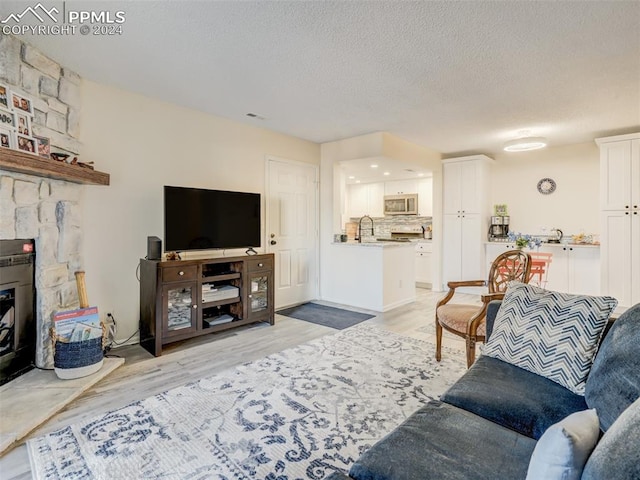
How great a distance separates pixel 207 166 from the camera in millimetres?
3959

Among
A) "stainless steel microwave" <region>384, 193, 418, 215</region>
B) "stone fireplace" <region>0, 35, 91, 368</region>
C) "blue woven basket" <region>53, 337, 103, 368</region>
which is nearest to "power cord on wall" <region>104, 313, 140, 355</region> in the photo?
"stone fireplace" <region>0, 35, 91, 368</region>

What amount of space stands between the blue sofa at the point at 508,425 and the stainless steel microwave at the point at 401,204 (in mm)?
5391

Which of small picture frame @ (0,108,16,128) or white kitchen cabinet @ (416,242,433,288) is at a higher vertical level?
small picture frame @ (0,108,16,128)

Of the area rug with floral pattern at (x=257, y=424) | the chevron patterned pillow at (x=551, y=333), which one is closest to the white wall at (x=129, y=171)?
the area rug with floral pattern at (x=257, y=424)

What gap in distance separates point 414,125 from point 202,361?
3706mm

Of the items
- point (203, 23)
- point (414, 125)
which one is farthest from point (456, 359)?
point (203, 23)

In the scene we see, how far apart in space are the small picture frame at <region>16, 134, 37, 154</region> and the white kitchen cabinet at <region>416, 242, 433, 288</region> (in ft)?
19.1

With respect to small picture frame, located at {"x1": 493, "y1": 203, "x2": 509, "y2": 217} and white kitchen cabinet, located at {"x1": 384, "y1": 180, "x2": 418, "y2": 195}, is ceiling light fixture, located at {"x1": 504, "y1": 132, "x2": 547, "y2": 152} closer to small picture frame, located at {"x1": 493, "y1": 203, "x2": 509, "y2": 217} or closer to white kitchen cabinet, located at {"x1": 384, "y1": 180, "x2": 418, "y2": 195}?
small picture frame, located at {"x1": 493, "y1": 203, "x2": 509, "y2": 217}

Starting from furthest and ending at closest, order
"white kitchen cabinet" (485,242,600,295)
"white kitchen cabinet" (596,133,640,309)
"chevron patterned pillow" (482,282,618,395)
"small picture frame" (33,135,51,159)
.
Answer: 1. "white kitchen cabinet" (485,242,600,295)
2. "white kitchen cabinet" (596,133,640,309)
3. "small picture frame" (33,135,51,159)
4. "chevron patterned pillow" (482,282,618,395)

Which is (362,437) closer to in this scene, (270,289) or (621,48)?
(270,289)

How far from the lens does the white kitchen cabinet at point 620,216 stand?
181 inches

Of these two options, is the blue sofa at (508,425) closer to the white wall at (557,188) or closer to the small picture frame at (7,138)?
the small picture frame at (7,138)

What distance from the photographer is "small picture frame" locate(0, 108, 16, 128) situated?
2242 mm

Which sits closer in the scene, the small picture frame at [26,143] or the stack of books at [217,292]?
the small picture frame at [26,143]
